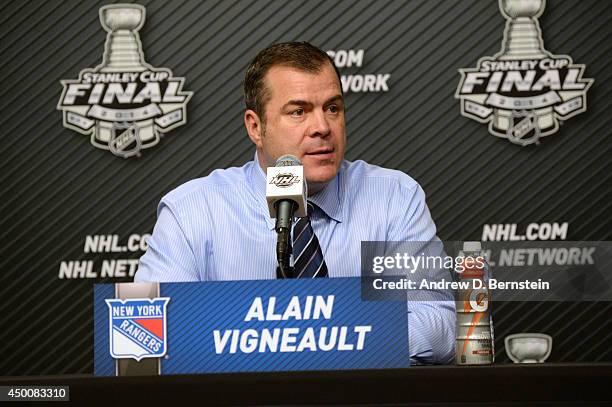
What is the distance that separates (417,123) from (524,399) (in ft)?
8.06

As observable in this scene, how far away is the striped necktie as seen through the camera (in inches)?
88.0

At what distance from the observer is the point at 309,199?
249 cm

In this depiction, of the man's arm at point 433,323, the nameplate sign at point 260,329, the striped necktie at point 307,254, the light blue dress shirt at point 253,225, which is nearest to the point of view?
the nameplate sign at point 260,329

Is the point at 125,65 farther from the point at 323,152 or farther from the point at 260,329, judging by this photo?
the point at 260,329

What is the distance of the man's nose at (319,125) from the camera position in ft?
8.04

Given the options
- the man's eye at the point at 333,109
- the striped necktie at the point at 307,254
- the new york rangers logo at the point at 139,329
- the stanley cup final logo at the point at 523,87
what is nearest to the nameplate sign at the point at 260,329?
the new york rangers logo at the point at 139,329

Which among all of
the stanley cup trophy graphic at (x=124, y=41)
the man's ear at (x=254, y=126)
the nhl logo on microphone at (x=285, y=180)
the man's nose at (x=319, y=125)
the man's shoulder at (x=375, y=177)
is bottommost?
the nhl logo on microphone at (x=285, y=180)

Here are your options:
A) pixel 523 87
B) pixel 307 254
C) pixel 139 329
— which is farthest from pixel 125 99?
pixel 139 329

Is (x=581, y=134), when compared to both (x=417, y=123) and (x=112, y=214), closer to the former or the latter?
(x=417, y=123)

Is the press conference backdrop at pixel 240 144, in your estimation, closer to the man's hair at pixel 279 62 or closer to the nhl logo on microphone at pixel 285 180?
the man's hair at pixel 279 62

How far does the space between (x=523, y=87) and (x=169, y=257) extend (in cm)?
196

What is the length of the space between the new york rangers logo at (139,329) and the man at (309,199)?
71 centimetres

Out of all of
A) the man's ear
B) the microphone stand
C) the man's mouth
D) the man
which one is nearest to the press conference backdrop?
the man's ear

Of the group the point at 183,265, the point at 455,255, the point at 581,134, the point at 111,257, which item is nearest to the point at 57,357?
the point at 111,257
